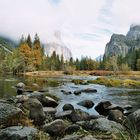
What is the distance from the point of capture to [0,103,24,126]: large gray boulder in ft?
43.0

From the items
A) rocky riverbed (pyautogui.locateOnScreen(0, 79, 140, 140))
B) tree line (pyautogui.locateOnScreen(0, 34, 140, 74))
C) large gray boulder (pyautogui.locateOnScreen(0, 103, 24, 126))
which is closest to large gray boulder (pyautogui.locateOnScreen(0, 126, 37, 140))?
rocky riverbed (pyautogui.locateOnScreen(0, 79, 140, 140))

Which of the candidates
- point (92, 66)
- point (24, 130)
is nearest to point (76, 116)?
point (24, 130)

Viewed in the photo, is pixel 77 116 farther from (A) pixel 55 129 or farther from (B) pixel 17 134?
(B) pixel 17 134

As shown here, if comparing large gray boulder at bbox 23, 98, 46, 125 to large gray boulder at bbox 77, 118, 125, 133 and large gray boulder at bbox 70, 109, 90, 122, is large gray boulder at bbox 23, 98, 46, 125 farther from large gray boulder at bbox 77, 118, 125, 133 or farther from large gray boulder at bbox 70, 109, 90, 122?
large gray boulder at bbox 77, 118, 125, 133

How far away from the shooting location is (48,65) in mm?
126875

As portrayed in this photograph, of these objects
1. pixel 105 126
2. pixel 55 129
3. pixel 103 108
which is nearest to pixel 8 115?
pixel 55 129

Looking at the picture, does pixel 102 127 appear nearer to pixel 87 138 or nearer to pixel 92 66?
pixel 87 138

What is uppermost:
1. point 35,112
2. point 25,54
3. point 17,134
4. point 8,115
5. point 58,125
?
point 25,54

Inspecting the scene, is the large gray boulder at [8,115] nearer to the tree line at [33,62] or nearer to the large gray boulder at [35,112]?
the large gray boulder at [35,112]

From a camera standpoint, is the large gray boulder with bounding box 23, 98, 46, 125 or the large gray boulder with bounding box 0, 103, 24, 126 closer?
the large gray boulder with bounding box 0, 103, 24, 126

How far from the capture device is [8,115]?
1322 centimetres

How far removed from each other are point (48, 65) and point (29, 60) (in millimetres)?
30662

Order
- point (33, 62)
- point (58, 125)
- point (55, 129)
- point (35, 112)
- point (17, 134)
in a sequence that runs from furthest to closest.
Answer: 1. point (33, 62)
2. point (35, 112)
3. point (58, 125)
4. point (55, 129)
5. point (17, 134)

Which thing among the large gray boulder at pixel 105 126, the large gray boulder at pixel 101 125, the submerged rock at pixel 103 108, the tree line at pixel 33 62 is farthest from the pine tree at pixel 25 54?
the large gray boulder at pixel 105 126
